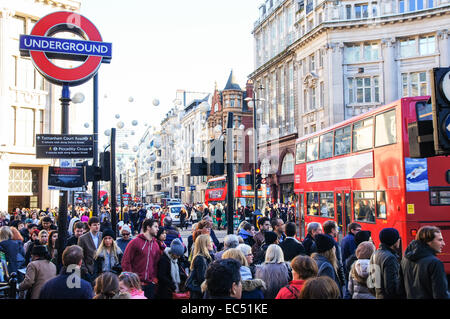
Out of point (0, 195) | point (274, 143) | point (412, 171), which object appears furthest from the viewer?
point (274, 143)

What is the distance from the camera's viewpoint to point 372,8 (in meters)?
38.5

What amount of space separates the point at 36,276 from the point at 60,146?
370 cm

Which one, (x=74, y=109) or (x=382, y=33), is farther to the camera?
(x=74, y=109)

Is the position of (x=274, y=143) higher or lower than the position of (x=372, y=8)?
lower

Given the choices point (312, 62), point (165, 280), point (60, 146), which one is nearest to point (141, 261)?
point (165, 280)

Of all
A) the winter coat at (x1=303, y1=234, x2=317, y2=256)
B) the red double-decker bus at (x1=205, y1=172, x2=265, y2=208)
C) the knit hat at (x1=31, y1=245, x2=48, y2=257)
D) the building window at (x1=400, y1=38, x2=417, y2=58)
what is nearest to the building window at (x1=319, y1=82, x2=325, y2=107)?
the building window at (x1=400, y1=38, x2=417, y2=58)

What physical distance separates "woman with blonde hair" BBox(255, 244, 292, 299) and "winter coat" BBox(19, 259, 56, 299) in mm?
2736

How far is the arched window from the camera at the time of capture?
4594 cm

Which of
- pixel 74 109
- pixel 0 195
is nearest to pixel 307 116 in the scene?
pixel 74 109

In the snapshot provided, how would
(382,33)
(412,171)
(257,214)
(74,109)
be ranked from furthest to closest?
(74,109)
(382,33)
(257,214)
(412,171)

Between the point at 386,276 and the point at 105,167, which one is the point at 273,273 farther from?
the point at 105,167

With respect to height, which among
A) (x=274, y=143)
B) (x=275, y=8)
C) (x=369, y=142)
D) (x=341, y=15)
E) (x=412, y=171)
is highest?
(x=275, y=8)
